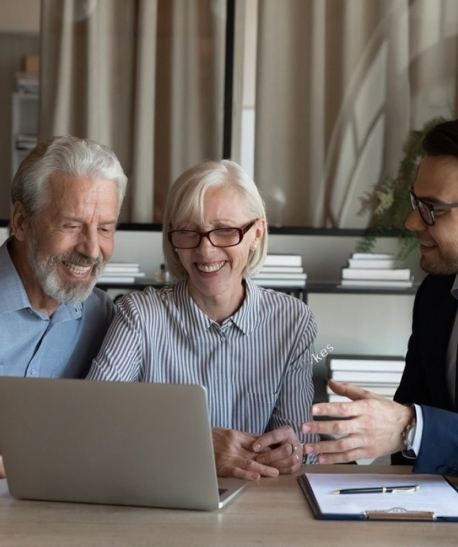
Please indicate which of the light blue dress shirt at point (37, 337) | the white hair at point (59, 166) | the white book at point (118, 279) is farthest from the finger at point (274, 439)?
the white book at point (118, 279)

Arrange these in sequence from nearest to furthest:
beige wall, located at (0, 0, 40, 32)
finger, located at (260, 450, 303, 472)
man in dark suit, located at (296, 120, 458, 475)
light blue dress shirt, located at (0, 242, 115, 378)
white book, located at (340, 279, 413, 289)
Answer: man in dark suit, located at (296, 120, 458, 475) < finger, located at (260, 450, 303, 472) < light blue dress shirt, located at (0, 242, 115, 378) < white book, located at (340, 279, 413, 289) < beige wall, located at (0, 0, 40, 32)

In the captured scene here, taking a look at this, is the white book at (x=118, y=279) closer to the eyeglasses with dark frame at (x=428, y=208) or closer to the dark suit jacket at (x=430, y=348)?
the dark suit jacket at (x=430, y=348)

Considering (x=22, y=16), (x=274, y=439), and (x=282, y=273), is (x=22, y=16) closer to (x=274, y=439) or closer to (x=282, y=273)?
(x=282, y=273)

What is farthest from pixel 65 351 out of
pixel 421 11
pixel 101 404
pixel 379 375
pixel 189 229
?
pixel 421 11

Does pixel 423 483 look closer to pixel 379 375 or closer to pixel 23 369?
pixel 23 369

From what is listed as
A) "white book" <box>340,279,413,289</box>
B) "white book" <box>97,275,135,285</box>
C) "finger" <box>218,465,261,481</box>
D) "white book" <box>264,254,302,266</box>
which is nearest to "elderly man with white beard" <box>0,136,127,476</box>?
"finger" <box>218,465,261,481</box>

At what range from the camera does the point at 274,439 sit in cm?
200

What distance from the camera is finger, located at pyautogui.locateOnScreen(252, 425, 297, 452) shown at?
198cm

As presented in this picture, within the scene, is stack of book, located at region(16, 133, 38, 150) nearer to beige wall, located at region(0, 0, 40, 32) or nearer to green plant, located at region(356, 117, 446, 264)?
beige wall, located at region(0, 0, 40, 32)

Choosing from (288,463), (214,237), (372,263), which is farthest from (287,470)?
(372,263)

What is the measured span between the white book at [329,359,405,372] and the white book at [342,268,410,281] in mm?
385

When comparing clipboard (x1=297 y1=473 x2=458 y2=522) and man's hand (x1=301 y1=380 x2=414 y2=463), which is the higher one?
man's hand (x1=301 y1=380 x2=414 y2=463)

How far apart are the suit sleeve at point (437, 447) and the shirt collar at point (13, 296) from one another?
3.06ft

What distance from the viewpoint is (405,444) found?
1.81m
